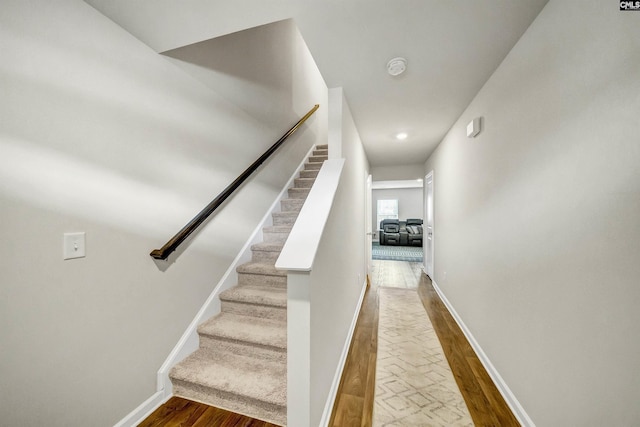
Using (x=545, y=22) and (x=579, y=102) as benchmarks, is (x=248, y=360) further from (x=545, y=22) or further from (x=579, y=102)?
(x=545, y=22)

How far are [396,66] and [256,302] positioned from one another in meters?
2.06

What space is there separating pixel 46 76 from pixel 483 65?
248 centimetres

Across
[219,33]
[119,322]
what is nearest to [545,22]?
[219,33]

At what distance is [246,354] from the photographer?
163 cm

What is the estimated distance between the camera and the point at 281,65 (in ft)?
9.76

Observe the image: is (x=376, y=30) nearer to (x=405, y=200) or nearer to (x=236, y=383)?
(x=236, y=383)

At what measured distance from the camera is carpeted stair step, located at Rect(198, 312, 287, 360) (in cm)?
157

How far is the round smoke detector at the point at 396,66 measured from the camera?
162 centimetres

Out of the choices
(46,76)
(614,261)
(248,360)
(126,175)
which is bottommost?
(248,360)

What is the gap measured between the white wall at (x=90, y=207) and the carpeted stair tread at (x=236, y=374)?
21 centimetres

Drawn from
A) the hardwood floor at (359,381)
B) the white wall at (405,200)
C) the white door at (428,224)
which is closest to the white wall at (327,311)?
the hardwood floor at (359,381)

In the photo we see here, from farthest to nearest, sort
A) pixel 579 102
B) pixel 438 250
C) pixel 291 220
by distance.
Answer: pixel 438 250 < pixel 291 220 < pixel 579 102

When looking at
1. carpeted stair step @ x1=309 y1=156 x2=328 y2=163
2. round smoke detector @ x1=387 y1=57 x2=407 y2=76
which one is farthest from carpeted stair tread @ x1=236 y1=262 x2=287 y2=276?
carpeted stair step @ x1=309 y1=156 x2=328 y2=163

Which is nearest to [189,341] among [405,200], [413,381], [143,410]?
[143,410]
